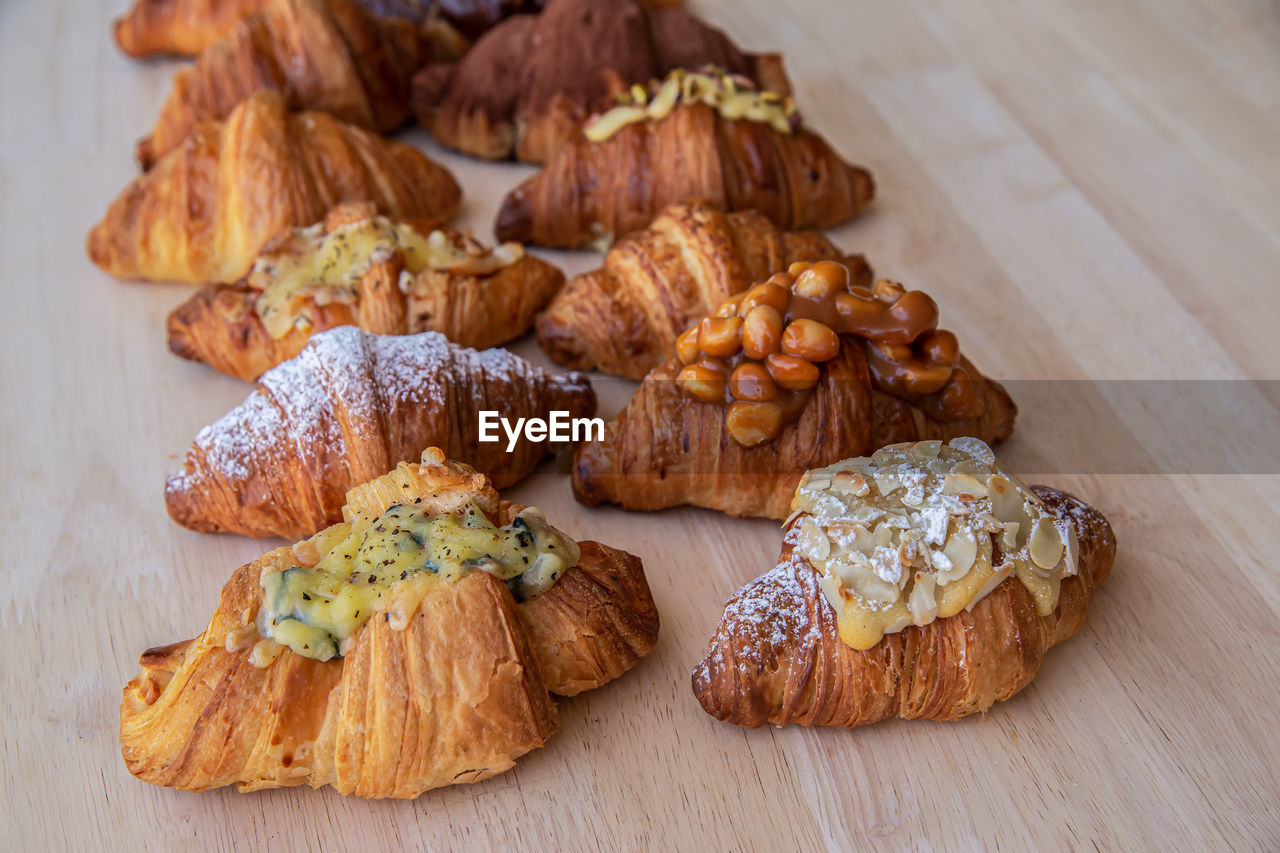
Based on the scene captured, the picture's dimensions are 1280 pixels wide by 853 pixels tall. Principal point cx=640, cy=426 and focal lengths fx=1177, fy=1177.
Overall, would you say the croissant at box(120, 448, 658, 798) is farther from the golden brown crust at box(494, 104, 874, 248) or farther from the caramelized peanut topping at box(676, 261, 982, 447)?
the golden brown crust at box(494, 104, 874, 248)

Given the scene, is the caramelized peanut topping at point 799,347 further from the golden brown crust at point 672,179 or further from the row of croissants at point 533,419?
the golden brown crust at point 672,179

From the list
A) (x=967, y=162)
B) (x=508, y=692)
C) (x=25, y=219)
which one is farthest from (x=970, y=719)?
(x=25, y=219)

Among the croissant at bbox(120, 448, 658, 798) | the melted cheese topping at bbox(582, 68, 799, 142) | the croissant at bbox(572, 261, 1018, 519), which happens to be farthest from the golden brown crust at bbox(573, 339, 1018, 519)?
the melted cheese topping at bbox(582, 68, 799, 142)

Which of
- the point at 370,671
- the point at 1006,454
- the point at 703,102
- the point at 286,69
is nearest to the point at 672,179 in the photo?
the point at 703,102

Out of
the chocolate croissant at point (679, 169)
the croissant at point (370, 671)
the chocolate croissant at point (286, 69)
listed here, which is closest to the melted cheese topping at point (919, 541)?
the croissant at point (370, 671)

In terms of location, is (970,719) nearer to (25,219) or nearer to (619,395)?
(619,395)

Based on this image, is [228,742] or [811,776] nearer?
[228,742]
